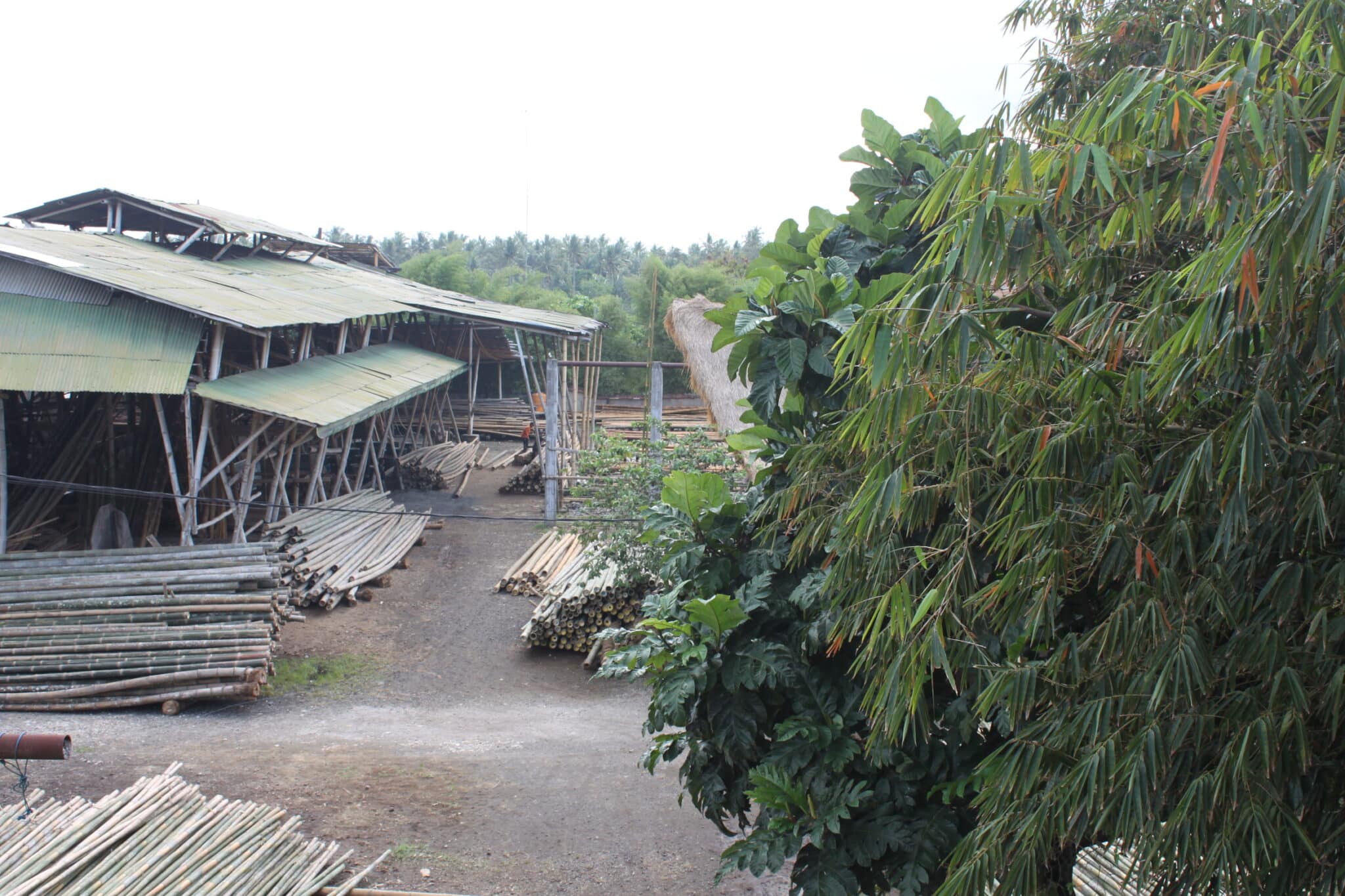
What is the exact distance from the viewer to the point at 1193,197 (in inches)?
114

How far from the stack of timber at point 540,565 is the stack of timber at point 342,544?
186cm

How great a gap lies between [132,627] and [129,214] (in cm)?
1210

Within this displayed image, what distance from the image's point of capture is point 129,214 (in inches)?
771

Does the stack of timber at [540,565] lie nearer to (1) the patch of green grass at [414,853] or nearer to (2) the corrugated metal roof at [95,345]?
(2) the corrugated metal roof at [95,345]

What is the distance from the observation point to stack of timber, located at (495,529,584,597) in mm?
15477

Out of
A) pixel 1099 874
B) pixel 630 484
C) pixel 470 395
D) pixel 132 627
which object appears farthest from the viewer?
pixel 470 395

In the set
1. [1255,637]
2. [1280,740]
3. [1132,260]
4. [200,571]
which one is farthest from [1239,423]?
[200,571]

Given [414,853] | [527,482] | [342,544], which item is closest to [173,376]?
[342,544]

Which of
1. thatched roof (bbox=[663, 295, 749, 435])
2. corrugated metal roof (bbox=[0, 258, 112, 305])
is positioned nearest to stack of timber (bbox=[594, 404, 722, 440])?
thatched roof (bbox=[663, 295, 749, 435])

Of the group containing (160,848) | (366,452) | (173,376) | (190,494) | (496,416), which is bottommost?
(160,848)

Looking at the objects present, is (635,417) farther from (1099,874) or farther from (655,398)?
(1099,874)

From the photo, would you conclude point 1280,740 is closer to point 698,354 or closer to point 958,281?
point 958,281

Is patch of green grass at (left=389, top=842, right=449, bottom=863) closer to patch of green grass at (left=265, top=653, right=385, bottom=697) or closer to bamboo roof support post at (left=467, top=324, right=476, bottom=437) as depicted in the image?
patch of green grass at (left=265, top=653, right=385, bottom=697)

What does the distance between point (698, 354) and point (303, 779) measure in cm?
621
